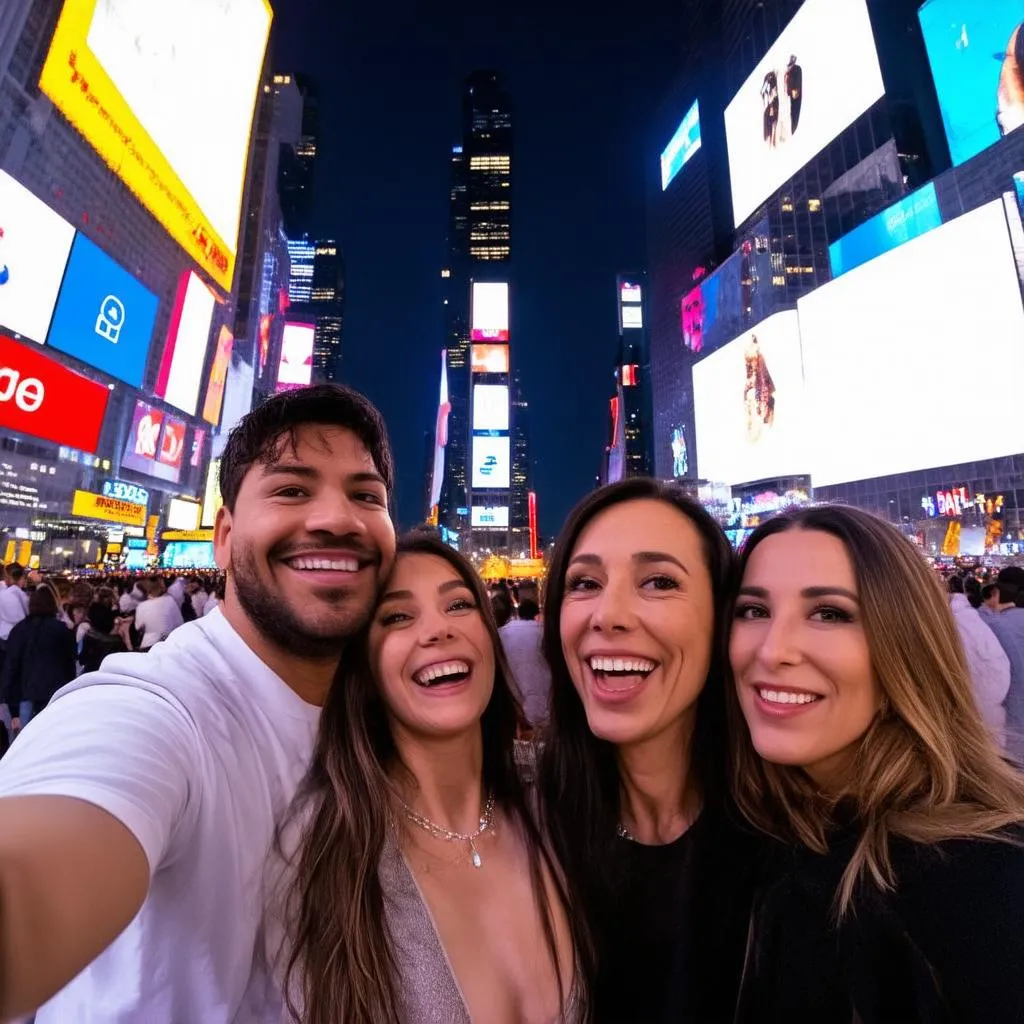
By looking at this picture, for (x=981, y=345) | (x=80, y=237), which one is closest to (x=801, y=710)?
(x=981, y=345)

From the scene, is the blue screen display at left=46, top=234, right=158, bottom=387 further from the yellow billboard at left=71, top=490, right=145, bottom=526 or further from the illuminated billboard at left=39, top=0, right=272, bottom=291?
the yellow billboard at left=71, top=490, right=145, bottom=526

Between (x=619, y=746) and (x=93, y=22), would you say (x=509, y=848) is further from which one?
(x=93, y=22)

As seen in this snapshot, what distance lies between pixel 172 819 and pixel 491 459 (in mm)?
57666

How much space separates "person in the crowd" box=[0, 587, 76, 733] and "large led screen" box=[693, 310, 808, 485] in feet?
108

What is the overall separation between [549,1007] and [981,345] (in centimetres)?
2955

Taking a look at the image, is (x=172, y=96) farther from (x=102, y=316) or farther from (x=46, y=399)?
(x=46, y=399)

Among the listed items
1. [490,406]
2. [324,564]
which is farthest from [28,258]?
[490,406]

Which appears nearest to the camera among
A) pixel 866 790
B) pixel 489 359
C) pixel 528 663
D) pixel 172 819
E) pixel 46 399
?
pixel 172 819

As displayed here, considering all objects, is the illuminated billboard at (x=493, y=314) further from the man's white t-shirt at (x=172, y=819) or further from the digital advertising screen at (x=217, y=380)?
the man's white t-shirt at (x=172, y=819)

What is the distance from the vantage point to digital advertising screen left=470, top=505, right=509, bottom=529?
198 feet

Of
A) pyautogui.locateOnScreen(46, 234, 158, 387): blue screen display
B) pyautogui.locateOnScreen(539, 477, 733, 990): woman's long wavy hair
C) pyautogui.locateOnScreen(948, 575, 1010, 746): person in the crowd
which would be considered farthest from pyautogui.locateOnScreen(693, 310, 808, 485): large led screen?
pyautogui.locateOnScreen(539, 477, 733, 990): woman's long wavy hair

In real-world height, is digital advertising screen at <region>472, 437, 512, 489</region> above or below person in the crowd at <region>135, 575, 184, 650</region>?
above

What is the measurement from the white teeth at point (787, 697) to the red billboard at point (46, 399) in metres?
27.6

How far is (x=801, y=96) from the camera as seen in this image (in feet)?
99.9
